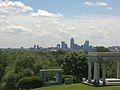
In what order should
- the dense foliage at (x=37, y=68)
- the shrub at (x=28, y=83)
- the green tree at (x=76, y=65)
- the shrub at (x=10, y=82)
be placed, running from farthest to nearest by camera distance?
the green tree at (x=76, y=65) → the dense foliage at (x=37, y=68) → the shrub at (x=10, y=82) → the shrub at (x=28, y=83)

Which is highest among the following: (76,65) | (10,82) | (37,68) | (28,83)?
(76,65)

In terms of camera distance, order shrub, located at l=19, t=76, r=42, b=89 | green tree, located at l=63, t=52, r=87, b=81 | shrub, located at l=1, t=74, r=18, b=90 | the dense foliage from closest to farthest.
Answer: shrub, located at l=19, t=76, r=42, b=89 → shrub, located at l=1, t=74, r=18, b=90 → the dense foliage → green tree, located at l=63, t=52, r=87, b=81

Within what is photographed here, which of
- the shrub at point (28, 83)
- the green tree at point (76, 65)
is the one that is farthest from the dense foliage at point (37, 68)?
the shrub at point (28, 83)

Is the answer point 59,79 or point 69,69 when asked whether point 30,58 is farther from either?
point 59,79

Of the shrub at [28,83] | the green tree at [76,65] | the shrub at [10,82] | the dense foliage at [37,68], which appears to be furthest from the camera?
the green tree at [76,65]

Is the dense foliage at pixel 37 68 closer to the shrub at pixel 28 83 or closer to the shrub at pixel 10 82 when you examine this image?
the shrub at pixel 10 82

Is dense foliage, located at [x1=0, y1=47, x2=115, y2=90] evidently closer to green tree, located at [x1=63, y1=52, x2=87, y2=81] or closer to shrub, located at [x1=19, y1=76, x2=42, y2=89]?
green tree, located at [x1=63, y1=52, x2=87, y2=81]

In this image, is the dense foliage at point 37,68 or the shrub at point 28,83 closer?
the shrub at point 28,83

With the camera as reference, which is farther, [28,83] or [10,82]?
[10,82]

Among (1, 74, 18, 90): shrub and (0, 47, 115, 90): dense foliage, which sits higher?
(0, 47, 115, 90): dense foliage

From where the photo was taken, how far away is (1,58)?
9206 cm

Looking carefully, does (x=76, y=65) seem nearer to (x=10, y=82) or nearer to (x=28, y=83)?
(x=10, y=82)

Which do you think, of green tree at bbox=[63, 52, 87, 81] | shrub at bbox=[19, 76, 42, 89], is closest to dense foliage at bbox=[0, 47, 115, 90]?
green tree at bbox=[63, 52, 87, 81]

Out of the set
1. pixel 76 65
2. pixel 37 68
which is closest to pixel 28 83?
pixel 37 68
